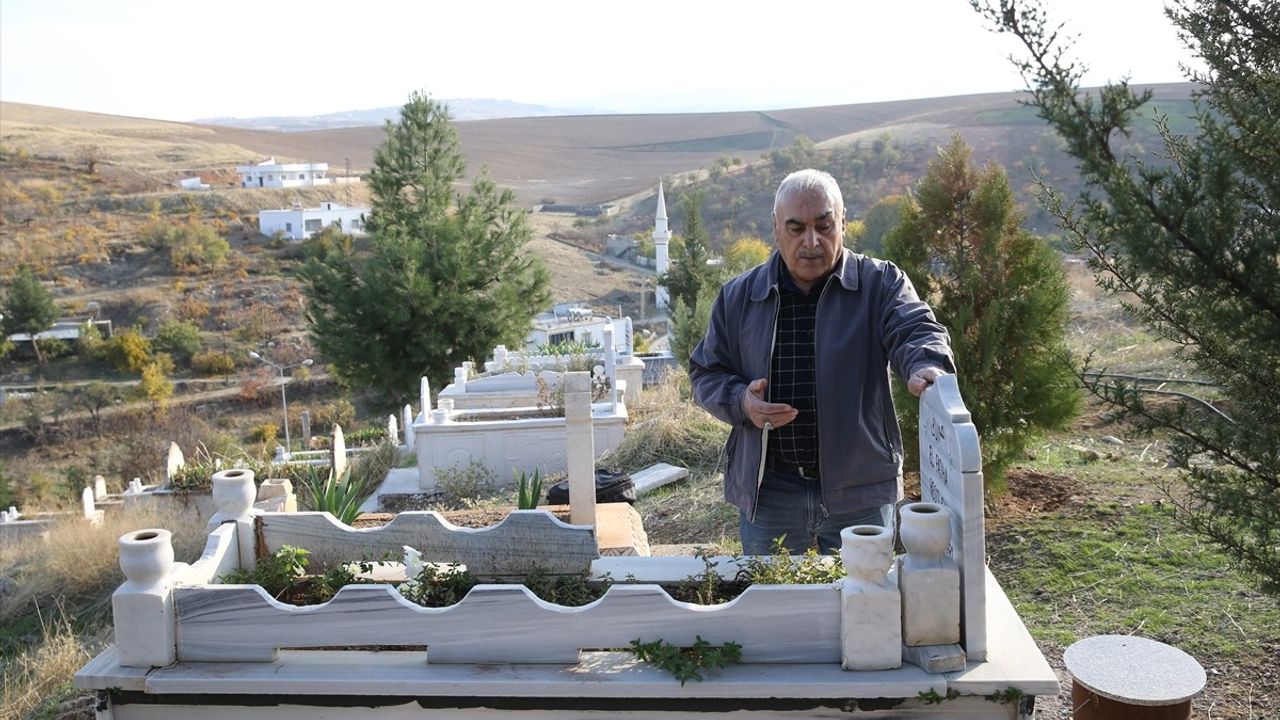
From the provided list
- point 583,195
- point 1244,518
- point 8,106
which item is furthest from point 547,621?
point 8,106

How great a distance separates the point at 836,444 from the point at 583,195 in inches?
4201

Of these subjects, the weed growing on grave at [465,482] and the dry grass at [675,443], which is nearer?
the dry grass at [675,443]

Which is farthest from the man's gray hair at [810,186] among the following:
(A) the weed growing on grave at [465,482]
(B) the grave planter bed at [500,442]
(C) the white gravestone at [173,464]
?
(C) the white gravestone at [173,464]

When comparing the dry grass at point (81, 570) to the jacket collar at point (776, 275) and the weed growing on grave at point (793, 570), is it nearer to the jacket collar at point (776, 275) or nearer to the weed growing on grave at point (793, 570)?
the jacket collar at point (776, 275)

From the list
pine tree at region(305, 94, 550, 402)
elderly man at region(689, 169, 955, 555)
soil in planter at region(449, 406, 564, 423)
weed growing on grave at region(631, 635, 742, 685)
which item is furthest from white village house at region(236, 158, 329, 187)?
weed growing on grave at region(631, 635, 742, 685)

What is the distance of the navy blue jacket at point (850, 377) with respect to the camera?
305 centimetres

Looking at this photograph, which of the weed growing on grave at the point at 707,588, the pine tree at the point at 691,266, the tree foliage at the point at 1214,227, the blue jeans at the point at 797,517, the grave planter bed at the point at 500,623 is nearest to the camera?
the tree foliage at the point at 1214,227

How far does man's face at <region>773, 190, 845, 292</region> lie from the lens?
9.83ft

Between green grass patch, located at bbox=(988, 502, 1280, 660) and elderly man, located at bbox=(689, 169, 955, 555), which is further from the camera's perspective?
green grass patch, located at bbox=(988, 502, 1280, 660)

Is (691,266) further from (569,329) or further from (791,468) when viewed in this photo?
(791,468)

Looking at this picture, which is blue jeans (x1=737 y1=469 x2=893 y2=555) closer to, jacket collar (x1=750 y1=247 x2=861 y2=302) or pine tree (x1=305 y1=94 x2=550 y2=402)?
jacket collar (x1=750 y1=247 x2=861 y2=302)

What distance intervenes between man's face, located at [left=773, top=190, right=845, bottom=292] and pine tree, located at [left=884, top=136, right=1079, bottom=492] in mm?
3451

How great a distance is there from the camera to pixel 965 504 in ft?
7.40

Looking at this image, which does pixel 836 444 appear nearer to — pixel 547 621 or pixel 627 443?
pixel 547 621
